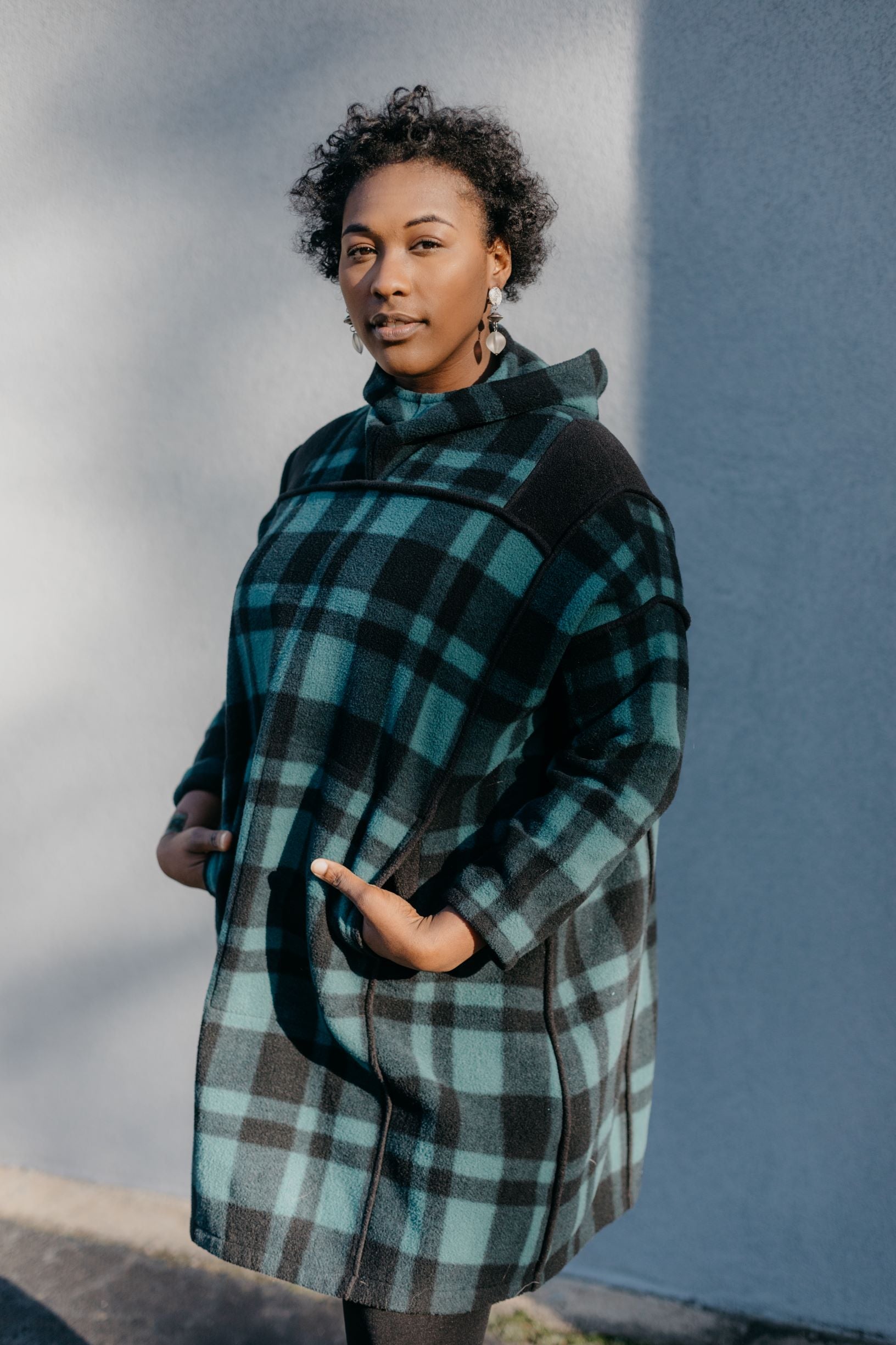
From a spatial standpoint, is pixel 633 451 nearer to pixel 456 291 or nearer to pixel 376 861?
pixel 456 291

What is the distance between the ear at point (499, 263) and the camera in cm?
135

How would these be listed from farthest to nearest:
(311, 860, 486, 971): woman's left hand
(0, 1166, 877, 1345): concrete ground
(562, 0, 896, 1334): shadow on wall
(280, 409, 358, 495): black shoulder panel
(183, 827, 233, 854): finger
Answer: (0, 1166, 877, 1345): concrete ground → (562, 0, 896, 1334): shadow on wall → (280, 409, 358, 495): black shoulder panel → (183, 827, 233, 854): finger → (311, 860, 486, 971): woman's left hand

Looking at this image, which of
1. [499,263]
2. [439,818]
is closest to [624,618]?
[439,818]

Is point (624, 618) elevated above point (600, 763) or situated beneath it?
elevated above

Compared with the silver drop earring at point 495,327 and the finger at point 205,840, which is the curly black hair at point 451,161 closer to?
the silver drop earring at point 495,327

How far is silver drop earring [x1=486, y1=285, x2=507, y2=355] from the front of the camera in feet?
4.33

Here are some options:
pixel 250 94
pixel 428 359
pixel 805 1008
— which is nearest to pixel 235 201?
pixel 250 94

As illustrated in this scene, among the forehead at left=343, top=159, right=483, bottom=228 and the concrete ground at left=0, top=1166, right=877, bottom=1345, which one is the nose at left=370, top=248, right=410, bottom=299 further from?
the concrete ground at left=0, top=1166, right=877, bottom=1345

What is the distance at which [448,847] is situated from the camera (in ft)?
3.99

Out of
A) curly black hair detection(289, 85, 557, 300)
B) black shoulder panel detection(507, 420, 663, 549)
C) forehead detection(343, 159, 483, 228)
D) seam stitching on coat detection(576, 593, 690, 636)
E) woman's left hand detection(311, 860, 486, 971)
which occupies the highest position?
curly black hair detection(289, 85, 557, 300)

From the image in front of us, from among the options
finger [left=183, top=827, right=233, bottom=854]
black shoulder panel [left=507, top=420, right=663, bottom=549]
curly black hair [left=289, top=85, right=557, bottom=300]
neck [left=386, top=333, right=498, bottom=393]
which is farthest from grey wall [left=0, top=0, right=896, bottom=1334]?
finger [left=183, top=827, right=233, bottom=854]

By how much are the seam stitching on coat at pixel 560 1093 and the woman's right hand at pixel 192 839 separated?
16.8 inches

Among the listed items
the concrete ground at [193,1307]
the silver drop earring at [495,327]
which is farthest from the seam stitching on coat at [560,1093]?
the concrete ground at [193,1307]

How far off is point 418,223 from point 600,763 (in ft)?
2.16
